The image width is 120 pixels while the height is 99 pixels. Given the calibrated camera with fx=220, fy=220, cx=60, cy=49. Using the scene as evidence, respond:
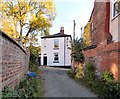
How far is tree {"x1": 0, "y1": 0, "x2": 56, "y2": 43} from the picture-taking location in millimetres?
28750

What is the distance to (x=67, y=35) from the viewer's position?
42.5 m

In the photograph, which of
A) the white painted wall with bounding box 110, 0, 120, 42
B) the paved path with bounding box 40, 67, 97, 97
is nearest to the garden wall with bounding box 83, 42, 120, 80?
the paved path with bounding box 40, 67, 97, 97

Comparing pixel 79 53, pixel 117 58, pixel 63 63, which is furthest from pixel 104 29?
pixel 63 63

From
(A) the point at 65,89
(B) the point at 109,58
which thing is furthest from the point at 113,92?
(A) the point at 65,89

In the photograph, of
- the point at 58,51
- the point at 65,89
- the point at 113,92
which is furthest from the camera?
the point at 58,51

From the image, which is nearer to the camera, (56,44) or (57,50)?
(57,50)

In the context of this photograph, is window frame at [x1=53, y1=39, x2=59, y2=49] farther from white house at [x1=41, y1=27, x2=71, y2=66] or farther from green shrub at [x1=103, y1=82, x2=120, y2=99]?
green shrub at [x1=103, y1=82, x2=120, y2=99]

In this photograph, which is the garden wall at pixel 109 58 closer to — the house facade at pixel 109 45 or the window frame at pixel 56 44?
the house facade at pixel 109 45

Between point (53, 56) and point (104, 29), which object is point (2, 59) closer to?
point (104, 29)

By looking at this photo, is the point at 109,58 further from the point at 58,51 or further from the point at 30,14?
the point at 58,51

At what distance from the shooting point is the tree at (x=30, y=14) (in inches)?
1132

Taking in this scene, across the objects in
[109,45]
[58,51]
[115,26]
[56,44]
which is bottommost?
[109,45]

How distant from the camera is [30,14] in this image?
29625mm

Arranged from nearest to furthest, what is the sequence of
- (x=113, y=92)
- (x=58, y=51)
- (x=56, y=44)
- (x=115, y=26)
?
(x=113, y=92)
(x=115, y=26)
(x=58, y=51)
(x=56, y=44)
